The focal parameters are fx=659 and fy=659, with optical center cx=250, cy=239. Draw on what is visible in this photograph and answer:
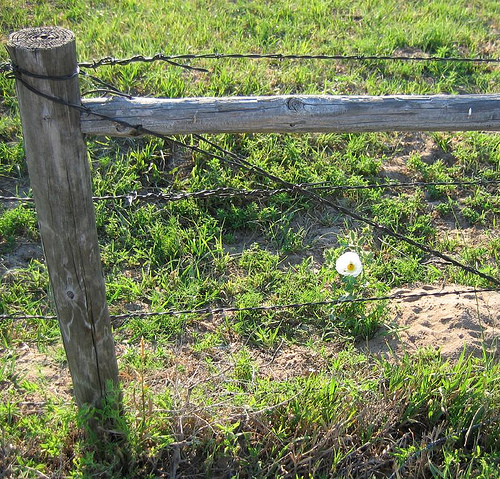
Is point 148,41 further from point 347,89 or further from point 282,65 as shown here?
point 347,89

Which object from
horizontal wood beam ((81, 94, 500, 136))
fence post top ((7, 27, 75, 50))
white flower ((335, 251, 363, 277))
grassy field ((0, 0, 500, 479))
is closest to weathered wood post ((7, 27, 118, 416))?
fence post top ((7, 27, 75, 50))

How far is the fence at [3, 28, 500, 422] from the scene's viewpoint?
1.99 m

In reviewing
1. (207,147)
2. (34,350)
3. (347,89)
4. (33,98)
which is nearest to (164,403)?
(34,350)

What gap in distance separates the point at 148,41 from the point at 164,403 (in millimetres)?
3606

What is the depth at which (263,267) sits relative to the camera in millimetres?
3836

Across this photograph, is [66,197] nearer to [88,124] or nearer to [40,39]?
[88,124]

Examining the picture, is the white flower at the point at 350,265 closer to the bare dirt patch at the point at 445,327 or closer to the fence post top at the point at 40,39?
the bare dirt patch at the point at 445,327

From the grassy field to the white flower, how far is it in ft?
0.29

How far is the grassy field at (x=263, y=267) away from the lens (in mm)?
2713

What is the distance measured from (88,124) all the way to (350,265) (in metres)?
1.79

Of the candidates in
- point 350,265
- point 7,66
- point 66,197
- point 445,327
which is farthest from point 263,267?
point 7,66

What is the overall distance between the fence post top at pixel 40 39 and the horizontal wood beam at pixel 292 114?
0.68ft

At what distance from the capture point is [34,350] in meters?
3.24

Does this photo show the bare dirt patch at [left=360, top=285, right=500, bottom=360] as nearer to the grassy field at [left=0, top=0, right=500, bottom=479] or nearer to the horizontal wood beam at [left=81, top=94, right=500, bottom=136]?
the grassy field at [left=0, top=0, right=500, bottom=479]
